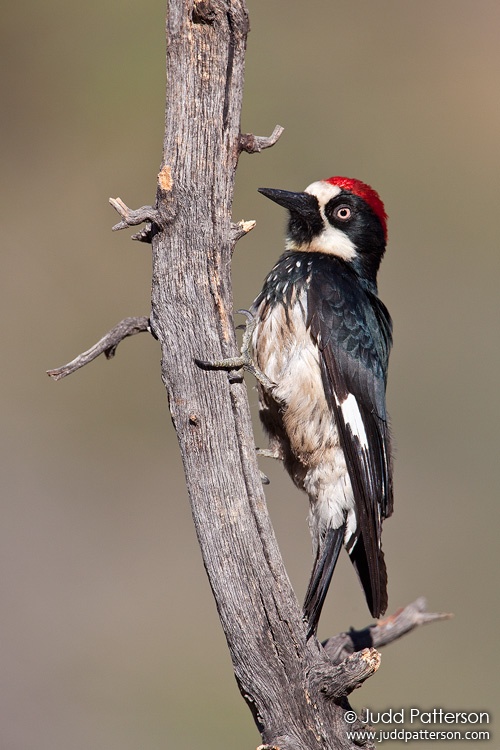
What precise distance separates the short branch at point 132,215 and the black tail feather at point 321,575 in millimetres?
1417

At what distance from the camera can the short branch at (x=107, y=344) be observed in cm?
281

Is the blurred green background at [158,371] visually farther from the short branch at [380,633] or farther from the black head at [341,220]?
the black head at [341,220]

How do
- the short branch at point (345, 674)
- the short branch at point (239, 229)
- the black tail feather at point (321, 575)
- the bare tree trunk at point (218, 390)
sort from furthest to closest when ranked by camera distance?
the black tail feather at point (321, 575) → the short branch at point (239, 229) → the bare tree trunk at point (218, 390) → the short branch at point (345, 674)

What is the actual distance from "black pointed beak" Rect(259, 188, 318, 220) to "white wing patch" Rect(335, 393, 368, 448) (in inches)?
34.3

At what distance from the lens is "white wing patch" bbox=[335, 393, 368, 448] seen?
3.33 m

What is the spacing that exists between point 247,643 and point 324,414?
98 centimetres

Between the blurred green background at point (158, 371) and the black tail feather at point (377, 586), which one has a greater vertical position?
the blurred green background at point (158, 371)

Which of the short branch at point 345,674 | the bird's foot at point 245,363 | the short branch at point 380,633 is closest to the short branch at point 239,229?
the bird's foot at point 245,363

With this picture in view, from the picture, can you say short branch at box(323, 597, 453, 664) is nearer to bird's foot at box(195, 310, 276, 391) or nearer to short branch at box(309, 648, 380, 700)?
short branch at box(309, 648, 380, 700)

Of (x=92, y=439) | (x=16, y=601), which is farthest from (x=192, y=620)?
(x=92, y=439)

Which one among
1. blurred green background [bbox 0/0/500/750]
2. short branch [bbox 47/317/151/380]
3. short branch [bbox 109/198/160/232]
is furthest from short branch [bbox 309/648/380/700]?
blurred green background [bbox 0/0/500/750]

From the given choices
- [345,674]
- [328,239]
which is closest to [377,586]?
[345,674]

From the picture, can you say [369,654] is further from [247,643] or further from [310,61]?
[310,61]

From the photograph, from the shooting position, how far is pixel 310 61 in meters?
10.9
